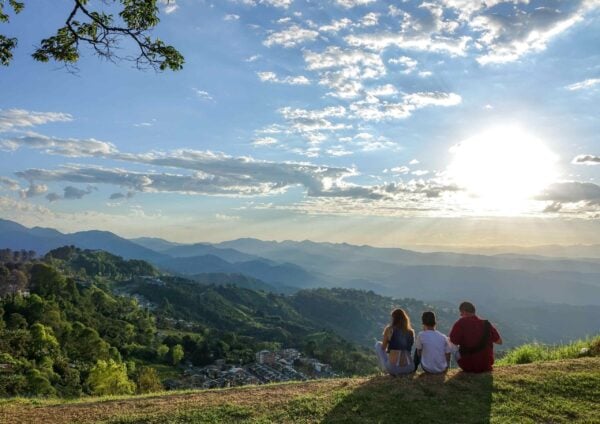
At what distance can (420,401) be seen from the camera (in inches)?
417

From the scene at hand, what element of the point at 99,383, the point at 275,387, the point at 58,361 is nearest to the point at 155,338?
the point at 58,361

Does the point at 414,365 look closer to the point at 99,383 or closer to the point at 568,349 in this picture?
the point at 568,349

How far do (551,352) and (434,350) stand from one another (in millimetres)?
7771

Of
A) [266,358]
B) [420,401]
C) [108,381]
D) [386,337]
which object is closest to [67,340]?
[108,381]

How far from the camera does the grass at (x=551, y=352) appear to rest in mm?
16328

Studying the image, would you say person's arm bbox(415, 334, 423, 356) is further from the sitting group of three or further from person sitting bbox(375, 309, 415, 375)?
person sitting bbox(375, 309, 415, 375)

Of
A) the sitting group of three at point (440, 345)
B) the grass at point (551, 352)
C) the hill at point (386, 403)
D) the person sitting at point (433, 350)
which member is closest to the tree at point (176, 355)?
the hill at point (386, 403)

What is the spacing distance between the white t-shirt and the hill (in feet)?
1.10

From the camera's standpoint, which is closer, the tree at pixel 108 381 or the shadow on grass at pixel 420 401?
the shadow on grass at pixel 420 401

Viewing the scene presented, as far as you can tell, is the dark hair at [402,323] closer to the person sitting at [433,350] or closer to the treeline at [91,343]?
the person sitting at [433,350]

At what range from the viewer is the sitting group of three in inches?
491

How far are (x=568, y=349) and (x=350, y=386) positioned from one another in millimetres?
10417

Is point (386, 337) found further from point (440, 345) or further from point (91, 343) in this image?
point (91, 343)

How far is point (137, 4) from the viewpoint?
37.7 feet
